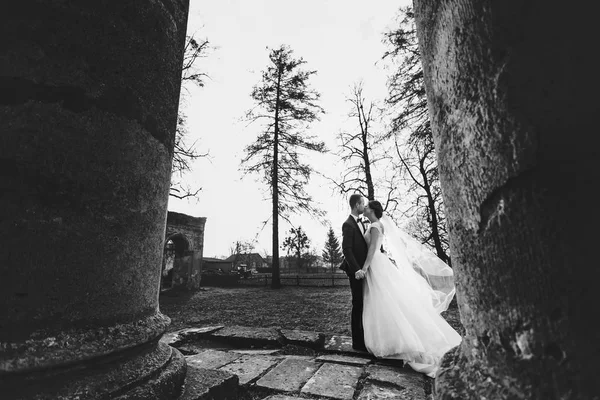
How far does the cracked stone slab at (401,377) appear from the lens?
2.41 metres

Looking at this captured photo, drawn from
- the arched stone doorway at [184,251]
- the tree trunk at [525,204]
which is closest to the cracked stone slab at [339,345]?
the tree trunk at [525,204]

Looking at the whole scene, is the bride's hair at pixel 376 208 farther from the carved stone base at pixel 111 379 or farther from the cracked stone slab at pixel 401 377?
the carved stone base at pixel 111 379

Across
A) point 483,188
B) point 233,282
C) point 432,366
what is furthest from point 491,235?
point 233,282

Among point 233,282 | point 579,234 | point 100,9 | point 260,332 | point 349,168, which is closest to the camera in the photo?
point 579,234

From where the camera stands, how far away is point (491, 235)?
756 millimetres

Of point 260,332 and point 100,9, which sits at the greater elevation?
point 100,9

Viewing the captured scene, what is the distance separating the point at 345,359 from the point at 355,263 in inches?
45.4

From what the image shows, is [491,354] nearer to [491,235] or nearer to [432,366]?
[491,235]

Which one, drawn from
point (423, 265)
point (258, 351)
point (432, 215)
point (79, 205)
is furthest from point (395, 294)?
point (432, 215)

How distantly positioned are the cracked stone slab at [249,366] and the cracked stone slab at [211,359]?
9cm

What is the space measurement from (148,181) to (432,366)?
3.02m

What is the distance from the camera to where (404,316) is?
11.2 feet

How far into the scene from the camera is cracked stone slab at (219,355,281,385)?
2652 mm

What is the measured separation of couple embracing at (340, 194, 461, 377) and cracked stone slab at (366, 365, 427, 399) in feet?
0.43
